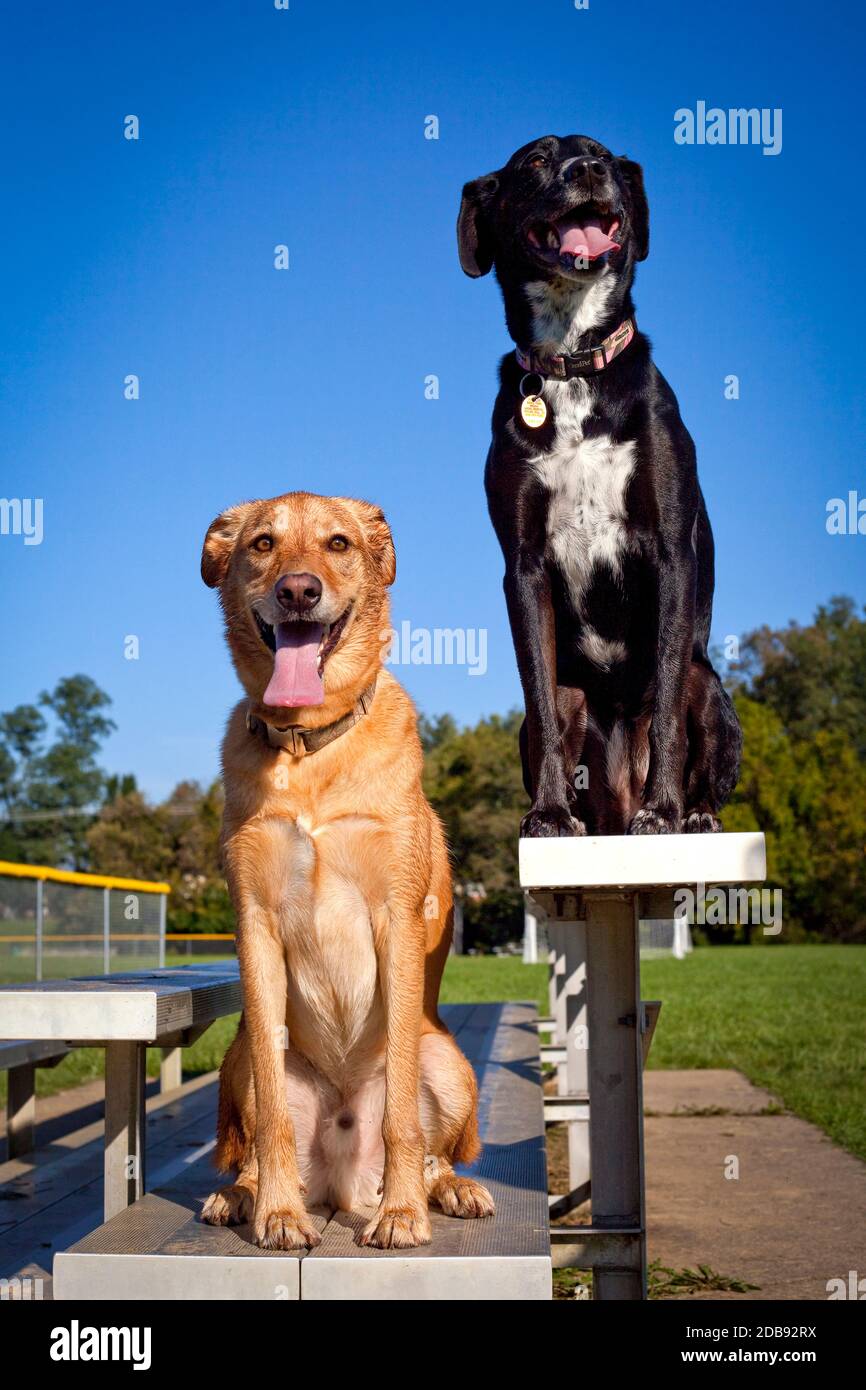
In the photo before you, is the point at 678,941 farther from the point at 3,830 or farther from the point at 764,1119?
the point at 3,830

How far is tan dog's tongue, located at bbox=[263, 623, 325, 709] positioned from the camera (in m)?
2.76

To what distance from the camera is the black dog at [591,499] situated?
112 inches

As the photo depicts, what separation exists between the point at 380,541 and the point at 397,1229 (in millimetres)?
1523

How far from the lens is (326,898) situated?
282 centimetres

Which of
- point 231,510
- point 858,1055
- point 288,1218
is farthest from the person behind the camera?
point 858,1055

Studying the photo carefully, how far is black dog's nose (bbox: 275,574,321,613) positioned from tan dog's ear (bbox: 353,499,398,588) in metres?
0.32

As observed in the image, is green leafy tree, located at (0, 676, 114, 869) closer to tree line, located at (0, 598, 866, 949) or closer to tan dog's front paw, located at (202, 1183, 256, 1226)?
tree line, located at (0, 598, 866, 949)

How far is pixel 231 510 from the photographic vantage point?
10.3 ft

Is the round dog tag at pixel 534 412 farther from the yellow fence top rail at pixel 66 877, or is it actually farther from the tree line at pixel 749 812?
the tree line at pixel 749 812

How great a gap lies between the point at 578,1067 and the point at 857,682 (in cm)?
6342

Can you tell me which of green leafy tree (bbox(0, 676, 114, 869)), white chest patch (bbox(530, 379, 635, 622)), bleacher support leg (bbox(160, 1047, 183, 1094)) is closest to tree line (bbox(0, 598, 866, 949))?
green leafy tree (bbox(0, 676, 114, 869))

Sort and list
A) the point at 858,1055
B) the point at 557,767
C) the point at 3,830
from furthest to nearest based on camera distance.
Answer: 1. the point at 3,830
2. the point at 858,1055
3. the point at 557,767

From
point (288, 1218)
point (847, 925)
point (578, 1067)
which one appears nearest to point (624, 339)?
point (288, 1218)

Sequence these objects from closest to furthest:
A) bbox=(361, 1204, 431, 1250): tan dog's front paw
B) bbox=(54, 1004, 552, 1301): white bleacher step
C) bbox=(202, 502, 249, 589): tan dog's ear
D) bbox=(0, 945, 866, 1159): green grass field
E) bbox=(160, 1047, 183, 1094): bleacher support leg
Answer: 1. bbox=(54, 1004, 552, 1301): white bleacher step
2. bbox=(361, 1204, 431, 1250): tan dog's front paw
3. bbox=(202, 502, 249, 589): tan dog's ear
4. bbox=(160, 1047, 183, 1094): bleacher support leg
5. bbox=(0, 945, 866, 1159): green grass field
